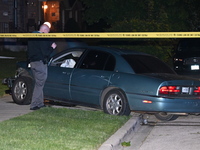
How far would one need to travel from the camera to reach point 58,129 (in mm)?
8930

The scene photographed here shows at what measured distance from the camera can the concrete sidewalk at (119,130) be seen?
27.1ft

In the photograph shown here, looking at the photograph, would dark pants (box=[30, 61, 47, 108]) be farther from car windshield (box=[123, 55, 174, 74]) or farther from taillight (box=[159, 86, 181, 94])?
taillight (box=[159, 86, 181, 94])

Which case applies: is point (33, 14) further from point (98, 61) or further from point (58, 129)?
point (58, 129)

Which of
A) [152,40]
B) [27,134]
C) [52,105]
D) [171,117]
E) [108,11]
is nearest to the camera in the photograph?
[27,134]

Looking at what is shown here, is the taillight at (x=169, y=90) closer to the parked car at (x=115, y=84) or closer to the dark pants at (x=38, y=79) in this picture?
the parked car at (x=115, y=84)

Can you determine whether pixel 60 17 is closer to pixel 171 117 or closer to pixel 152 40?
pixel 152 40

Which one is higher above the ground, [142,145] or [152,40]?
[152,40]

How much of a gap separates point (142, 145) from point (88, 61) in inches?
121

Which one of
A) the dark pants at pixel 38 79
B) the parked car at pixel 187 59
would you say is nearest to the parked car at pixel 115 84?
the dark pants at pixel 38 79

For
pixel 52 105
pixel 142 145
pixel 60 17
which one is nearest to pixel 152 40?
pixel 52 105

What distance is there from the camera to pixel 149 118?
11.3 metres

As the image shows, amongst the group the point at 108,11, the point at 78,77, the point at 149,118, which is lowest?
the point at 149,118

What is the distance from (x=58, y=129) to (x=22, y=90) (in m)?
3.22

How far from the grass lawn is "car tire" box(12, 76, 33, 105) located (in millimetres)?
870
